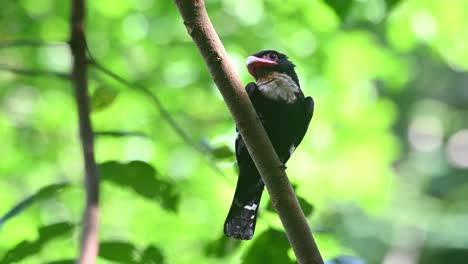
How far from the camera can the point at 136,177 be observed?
1.95m

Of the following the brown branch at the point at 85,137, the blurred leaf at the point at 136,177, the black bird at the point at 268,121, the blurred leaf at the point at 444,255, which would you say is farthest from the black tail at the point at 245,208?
the blurred leaf at the point at 444,255

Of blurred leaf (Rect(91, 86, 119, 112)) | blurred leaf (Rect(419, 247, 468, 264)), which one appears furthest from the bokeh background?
blurred leaf (Rect(419, 247, 468, 264))

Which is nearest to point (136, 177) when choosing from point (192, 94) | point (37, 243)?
point (37, 243)

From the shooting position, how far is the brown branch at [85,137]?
4.50 ft

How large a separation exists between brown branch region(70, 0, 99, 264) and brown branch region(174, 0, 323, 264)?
35 cm

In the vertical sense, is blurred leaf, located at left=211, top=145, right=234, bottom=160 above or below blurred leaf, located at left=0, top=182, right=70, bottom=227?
above

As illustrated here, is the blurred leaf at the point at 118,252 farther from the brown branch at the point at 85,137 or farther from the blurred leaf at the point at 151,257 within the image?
the brown branch at the point at 85,137

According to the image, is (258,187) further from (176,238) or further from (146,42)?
(146,42)

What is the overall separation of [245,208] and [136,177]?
34cm

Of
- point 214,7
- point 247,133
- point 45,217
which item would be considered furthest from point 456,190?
point 247,133

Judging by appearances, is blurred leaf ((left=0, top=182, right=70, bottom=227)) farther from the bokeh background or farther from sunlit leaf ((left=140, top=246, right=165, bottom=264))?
the bokeh background

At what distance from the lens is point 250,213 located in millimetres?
2035

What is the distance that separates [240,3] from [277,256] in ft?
9.77

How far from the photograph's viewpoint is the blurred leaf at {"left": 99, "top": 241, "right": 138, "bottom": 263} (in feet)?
6.16
